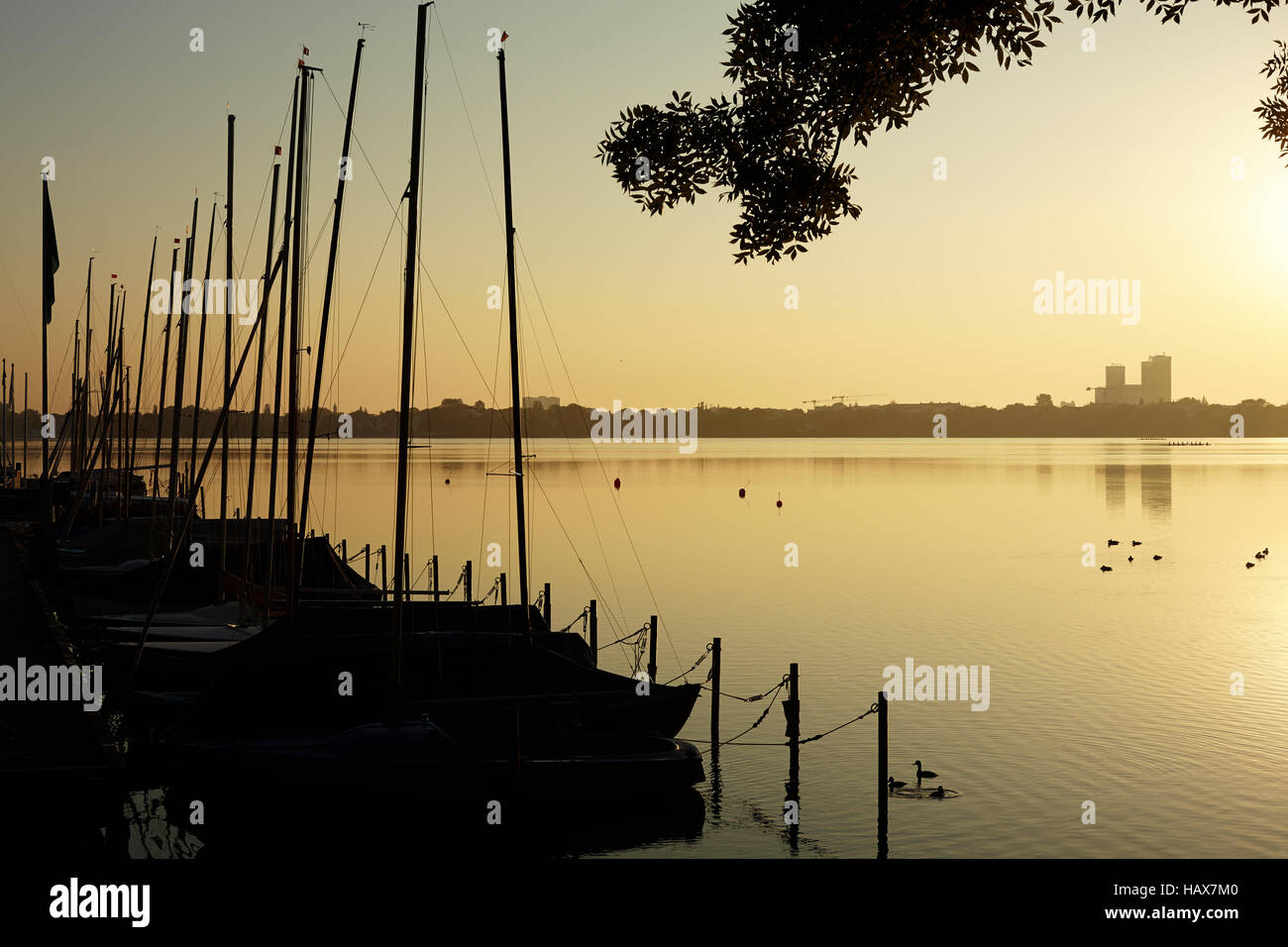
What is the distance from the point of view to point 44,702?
23.2 m

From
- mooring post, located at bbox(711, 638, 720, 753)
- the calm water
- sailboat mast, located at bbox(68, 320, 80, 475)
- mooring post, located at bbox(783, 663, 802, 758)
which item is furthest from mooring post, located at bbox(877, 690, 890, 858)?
sailboat mast, located at bbox(68, 320, 80, 475)

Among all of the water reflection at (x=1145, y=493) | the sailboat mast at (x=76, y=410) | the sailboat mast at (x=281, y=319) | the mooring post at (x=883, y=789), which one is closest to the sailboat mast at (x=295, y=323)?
the sailboat mast at (x=281, y=319)

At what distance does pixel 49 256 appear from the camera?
42062 mm

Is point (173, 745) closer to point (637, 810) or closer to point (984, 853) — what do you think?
point (637, 810)

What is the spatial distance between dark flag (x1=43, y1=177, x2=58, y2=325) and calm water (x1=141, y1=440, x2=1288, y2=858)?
2260 cm

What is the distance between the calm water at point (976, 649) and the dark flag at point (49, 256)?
890 inches

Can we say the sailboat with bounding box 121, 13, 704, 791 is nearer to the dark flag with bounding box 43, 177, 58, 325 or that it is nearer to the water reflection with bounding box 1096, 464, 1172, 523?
the dark flag with bounding box 43, 177, 58, 325

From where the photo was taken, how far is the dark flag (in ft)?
137

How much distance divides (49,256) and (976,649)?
3575 cm

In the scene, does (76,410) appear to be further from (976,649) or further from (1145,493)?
(1145,493)

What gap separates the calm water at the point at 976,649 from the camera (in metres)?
25.7

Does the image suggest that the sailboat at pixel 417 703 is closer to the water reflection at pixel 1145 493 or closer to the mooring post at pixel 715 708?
the mooring post at pixel 715 708
